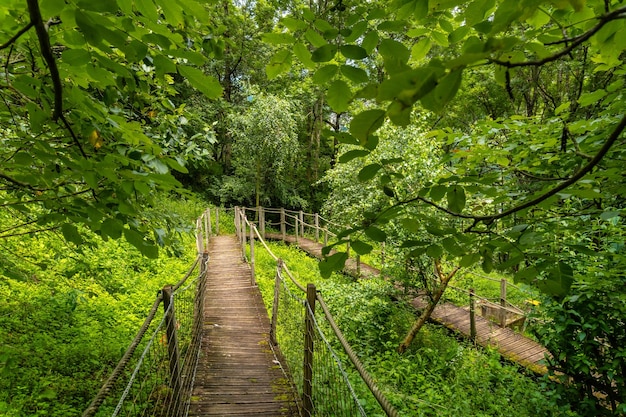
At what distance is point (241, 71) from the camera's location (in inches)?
766

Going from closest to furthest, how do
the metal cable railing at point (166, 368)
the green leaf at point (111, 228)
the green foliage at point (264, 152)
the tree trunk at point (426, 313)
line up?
1. the green leaf at point (111, 228)
2. the metal cable railing at point (166, 368)
3. the tree trunk at point (426, 313)
4. the green foliage at point (264, 152)

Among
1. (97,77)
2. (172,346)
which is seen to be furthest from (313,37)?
(172,346)

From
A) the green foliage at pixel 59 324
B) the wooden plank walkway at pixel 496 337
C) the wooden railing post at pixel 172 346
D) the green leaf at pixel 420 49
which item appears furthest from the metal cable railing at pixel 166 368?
the wooden plank walkway at pixel 496 337

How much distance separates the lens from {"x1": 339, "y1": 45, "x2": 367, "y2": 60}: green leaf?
93 centimetres

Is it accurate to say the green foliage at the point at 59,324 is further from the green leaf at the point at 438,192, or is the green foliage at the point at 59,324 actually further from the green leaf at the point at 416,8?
the green leaf at the point at 416,8

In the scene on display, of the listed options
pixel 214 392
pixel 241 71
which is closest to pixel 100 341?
pixel 214 392

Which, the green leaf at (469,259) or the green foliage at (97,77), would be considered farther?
the green leaf at (469,259)

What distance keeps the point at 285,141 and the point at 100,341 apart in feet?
37.4

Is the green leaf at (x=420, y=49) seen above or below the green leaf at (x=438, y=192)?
above

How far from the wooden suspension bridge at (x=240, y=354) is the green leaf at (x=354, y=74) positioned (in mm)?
1354

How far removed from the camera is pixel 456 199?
1.12 metres

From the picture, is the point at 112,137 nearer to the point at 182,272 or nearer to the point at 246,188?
the point at 182,272

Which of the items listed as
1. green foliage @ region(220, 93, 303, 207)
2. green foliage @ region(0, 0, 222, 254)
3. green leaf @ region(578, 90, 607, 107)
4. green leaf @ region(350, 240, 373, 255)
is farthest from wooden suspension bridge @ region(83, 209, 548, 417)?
green foliage @ region(220, 93, 303, 207)

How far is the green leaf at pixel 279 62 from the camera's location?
1101 millimetres
